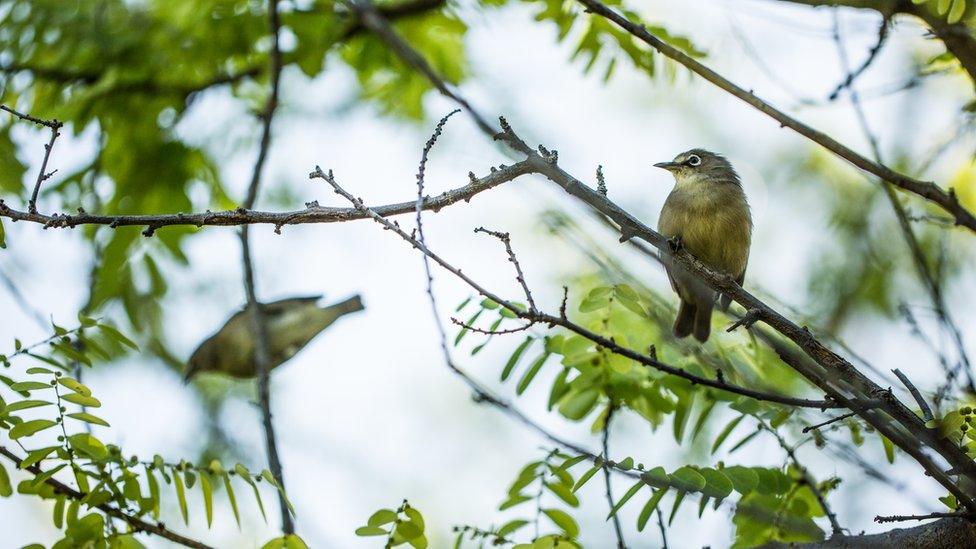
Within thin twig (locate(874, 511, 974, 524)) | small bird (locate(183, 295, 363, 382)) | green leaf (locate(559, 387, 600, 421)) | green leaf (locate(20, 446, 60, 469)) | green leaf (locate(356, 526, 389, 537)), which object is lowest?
thin twig (locate(874, 511, 974, 524))

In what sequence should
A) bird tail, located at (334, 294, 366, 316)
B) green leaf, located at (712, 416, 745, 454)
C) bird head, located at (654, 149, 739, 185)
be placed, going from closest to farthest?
1. green leaf, located at (712, 416, 745, 454)
2. bird head, located at (654, 149, 739, 185)
3. bird tail, located at (334, 294, 366, 316)

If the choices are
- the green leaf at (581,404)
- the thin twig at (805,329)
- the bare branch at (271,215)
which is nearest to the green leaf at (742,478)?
the thin twig at (805,329)

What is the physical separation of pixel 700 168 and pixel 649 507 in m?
3.42

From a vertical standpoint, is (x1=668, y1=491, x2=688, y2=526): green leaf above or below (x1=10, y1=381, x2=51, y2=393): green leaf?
below

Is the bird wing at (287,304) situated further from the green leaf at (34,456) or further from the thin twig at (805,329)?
the thin twig at (805,329)

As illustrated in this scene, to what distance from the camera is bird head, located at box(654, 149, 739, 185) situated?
6227mm

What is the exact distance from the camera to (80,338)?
12.6ft

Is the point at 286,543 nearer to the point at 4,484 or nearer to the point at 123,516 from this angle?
the point at 123,516

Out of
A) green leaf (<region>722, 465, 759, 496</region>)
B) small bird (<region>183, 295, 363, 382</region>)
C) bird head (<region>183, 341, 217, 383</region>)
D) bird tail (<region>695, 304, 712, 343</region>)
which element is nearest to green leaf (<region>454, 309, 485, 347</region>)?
green leaf (<region>722, 465, 759, 496</region>)

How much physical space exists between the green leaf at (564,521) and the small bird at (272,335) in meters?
5.16

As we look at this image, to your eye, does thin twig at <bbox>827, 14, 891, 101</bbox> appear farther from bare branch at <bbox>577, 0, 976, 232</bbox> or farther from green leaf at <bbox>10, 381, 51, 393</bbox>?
green leaf at <bbox>10, 381, 51, 393</bbox>

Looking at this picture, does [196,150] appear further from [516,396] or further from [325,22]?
[516,396]

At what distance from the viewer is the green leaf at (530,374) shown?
4.14 m

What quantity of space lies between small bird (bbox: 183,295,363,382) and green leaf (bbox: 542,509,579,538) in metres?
5.16
